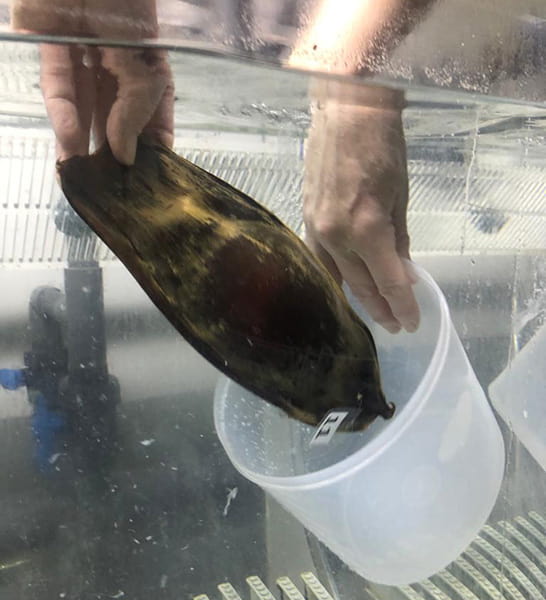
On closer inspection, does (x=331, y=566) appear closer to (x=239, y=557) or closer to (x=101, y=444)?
(x=239, y=557)

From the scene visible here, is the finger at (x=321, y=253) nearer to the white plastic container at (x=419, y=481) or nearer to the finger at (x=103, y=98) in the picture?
the white plastic container at (x=419, y=481)

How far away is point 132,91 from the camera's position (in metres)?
0.49

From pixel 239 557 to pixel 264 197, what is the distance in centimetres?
48

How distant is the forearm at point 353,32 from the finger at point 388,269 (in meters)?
0.15

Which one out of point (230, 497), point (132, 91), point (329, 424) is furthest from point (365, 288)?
point (230, 497)

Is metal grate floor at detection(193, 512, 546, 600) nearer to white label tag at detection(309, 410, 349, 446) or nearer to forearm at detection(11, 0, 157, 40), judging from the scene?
white label tag at detection(309, 410, 349, 446)

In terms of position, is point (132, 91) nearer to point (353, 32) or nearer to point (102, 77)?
point (102, 77)

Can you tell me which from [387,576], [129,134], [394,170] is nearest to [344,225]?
[394,170]

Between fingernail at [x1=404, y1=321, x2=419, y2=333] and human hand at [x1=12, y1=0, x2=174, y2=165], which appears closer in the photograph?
human hand at [x1=12, y1=0, x2=174, y2=165]

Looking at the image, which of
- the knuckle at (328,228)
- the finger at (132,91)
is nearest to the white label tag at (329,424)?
the knuckle at (328,228)

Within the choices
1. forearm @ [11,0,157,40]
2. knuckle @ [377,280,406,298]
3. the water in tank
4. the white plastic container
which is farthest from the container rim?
forearm @ [11,0,157,40]

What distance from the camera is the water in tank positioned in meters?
0.59

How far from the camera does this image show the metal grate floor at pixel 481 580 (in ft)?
2.50

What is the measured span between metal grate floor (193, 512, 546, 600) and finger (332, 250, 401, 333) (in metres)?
0.38
